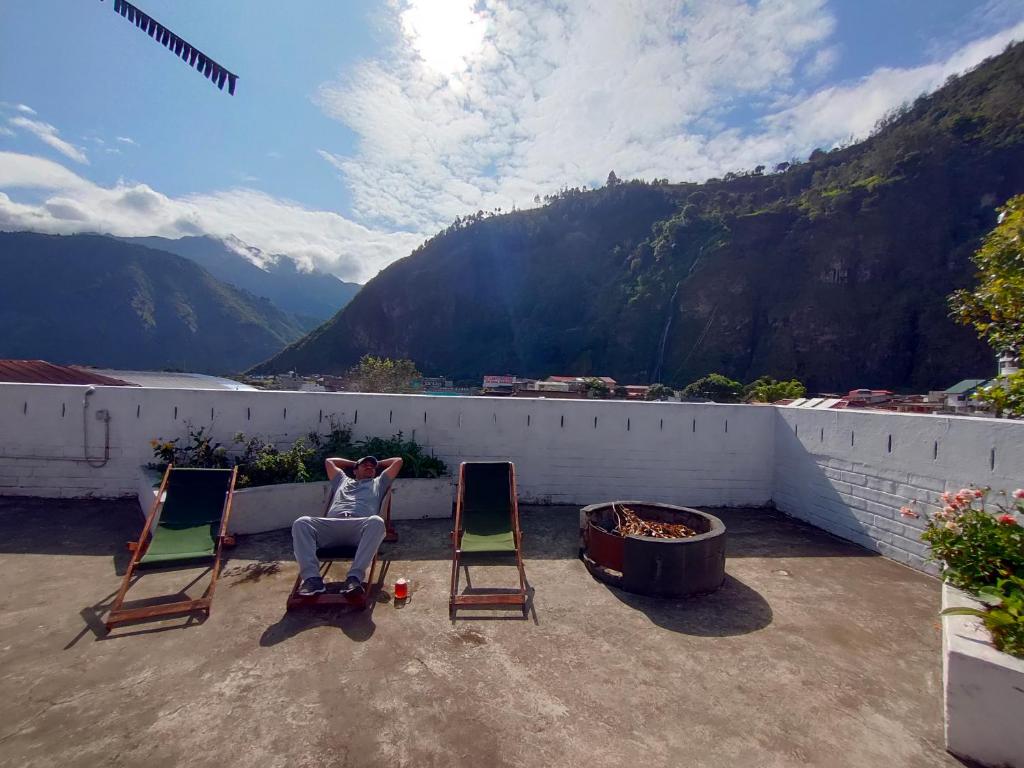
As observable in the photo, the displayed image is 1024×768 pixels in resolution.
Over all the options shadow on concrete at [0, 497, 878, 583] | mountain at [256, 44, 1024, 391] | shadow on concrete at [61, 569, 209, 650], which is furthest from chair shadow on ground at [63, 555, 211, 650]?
mountain at [256, 44, 1024, 391]

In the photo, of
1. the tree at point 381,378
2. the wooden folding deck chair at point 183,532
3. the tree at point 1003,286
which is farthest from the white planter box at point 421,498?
the tree at point 381,378

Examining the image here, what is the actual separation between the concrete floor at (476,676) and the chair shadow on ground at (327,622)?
2cm

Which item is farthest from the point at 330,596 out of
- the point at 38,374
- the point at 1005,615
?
the point at 38,374

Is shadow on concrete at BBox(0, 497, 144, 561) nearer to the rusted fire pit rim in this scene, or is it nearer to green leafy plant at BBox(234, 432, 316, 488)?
green leafy plant at BBox(234, 432, 316, 488)

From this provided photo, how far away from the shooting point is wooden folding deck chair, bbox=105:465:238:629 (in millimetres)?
3205

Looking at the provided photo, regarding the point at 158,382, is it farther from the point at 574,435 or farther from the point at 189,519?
the point at 574,435

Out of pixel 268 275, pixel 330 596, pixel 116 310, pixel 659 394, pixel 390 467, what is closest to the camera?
pixel 330 596

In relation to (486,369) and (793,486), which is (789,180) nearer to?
(486,369)

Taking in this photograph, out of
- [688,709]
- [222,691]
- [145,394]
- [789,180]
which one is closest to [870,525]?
[688,709]

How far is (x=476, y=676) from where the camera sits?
263 centimetres

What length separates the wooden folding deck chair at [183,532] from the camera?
126 inches

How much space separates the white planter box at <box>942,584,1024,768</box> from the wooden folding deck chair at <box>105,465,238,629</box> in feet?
13.9

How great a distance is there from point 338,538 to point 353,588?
0.51 m

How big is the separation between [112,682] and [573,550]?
343 cm
